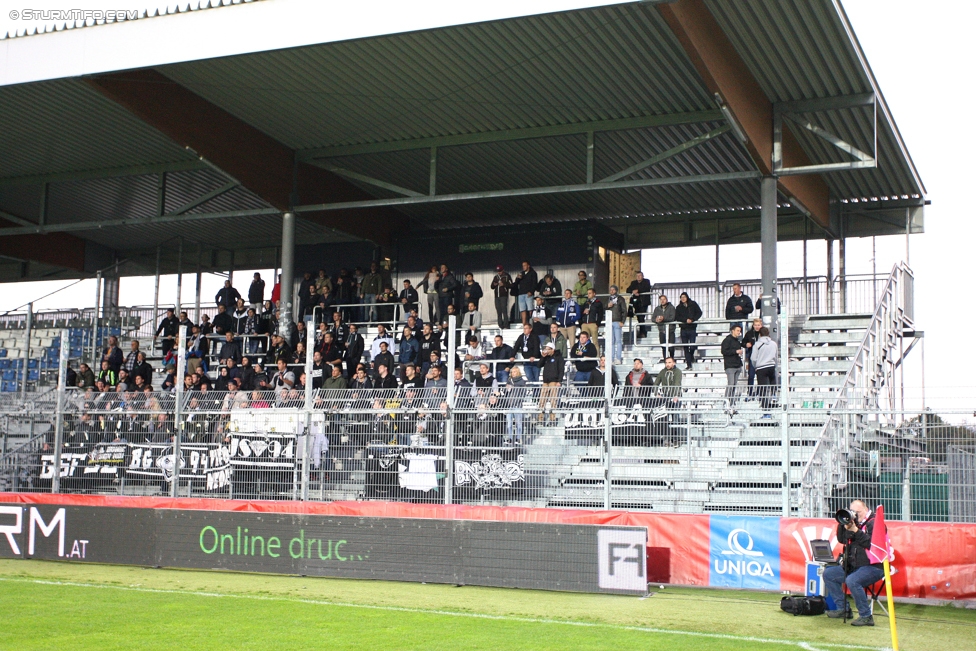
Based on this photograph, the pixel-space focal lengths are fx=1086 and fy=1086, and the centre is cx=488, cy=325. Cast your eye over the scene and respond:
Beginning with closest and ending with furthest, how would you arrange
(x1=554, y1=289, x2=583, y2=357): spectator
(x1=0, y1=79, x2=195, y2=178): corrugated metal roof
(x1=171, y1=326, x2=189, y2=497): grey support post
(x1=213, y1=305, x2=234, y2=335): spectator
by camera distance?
(x1=171, y1=326, x2=189, y2=497): grey support post
(x1=0, y1=79, x2=195, y2=178): corrugated metal roof
(x1=554, y1=289, x2=583, y2=357): spectator
(x1=213, y1=305, x2=234, y2=335): spectator

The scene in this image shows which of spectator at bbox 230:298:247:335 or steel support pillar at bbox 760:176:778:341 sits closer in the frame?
steel support pillar at bbox 760:176:778:341

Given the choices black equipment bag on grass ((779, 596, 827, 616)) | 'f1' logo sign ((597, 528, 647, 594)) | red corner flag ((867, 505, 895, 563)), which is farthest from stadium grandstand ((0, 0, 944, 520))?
black equipment bag on grass ((779, 596, 827, 616))

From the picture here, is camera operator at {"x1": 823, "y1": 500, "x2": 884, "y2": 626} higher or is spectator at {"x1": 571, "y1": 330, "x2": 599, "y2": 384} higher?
spectator at {"x1": 571, "y1": 330, "x2": 599, "y2": 384}

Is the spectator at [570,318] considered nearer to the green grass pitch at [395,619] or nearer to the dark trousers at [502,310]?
the dark trousers at [502,310]

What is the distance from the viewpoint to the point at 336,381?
20109 mm

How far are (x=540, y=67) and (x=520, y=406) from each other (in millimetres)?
7158

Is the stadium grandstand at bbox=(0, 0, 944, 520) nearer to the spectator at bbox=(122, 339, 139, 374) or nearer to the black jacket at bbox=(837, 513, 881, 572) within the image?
the spectator at bbox=(122, 339, 139, 374)

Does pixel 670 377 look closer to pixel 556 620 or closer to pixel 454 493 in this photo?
pixel 454 493

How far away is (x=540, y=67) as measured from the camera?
1992 cm

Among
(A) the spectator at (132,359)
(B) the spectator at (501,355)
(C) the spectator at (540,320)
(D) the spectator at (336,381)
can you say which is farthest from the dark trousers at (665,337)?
(A) the spectator at (132,359)

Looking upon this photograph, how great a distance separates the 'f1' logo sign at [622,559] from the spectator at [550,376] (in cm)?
267

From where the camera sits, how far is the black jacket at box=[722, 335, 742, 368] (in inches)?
769

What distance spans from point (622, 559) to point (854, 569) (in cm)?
275

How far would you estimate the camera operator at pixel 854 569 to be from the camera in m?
11.8
